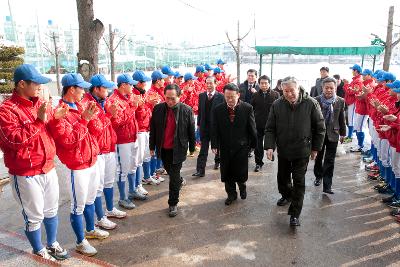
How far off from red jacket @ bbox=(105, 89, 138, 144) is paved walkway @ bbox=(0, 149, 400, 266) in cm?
114

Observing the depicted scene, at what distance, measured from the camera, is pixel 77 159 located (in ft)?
10.7

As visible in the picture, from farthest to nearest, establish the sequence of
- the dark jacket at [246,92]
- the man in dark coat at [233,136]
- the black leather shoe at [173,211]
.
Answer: the dark jacket at [246,92]
the man in dark coat at [233,136]
the black leather shoe at [173,211]

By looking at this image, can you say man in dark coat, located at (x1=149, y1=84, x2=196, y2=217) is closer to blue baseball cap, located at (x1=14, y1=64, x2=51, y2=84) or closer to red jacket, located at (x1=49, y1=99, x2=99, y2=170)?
red jacket, located at (x1=49, y1=99, x2=99, y2=170)

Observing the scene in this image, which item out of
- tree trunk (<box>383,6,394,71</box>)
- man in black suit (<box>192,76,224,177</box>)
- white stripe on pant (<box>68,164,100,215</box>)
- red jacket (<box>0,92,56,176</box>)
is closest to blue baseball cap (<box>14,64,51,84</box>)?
red jacket (<box>0,92,56,176</box>)

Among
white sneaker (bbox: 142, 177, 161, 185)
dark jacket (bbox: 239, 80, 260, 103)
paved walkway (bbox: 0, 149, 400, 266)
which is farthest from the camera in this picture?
dark jacket (bbox: 239, 80, 260, 103)

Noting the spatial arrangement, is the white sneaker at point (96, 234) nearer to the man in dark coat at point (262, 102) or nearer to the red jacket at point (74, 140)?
the red jacket at point (74, 140)

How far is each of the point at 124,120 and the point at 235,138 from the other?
1678mm

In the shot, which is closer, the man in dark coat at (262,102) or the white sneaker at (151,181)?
the white sneaker at (151,181)

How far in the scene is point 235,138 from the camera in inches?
189

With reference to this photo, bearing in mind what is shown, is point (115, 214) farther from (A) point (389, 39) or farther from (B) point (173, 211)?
→ (A) point (389, 39)

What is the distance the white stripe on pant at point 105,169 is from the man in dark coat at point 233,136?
5.38 ft

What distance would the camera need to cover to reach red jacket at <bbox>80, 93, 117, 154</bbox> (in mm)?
3626

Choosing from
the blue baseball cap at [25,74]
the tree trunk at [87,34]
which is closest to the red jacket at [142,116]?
the tree trunk at [87,34]

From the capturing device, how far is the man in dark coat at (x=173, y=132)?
437cm
